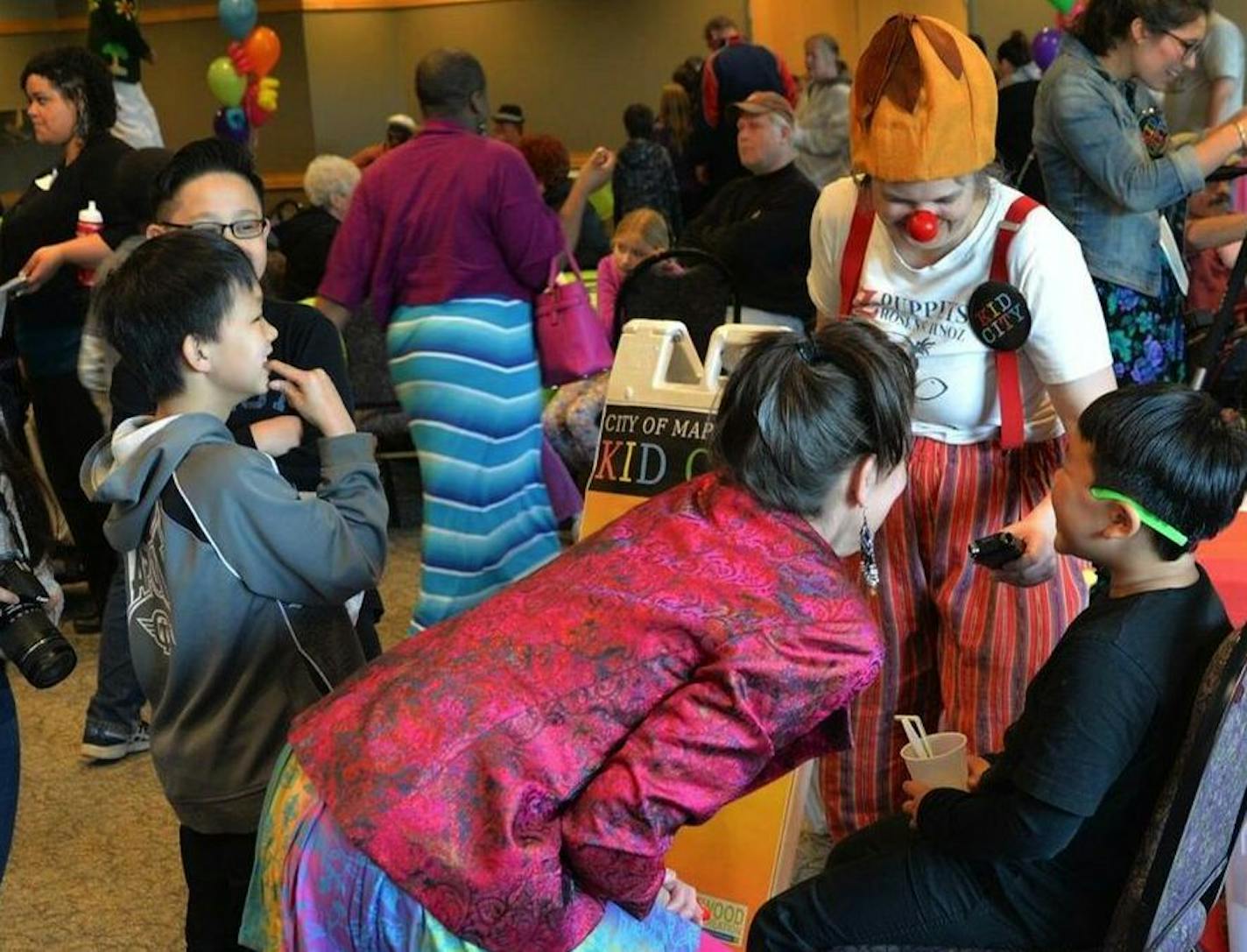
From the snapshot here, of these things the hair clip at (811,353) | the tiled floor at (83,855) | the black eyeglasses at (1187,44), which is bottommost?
the tiled floor at (83,855)

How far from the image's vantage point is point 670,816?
1354 millimetres

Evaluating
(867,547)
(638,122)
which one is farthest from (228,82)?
(867,547)

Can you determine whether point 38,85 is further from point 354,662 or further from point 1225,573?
point 1225,573

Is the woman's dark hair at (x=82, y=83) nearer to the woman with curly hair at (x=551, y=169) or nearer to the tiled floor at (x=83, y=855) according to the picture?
the tiled floor at (x=83, y=855)

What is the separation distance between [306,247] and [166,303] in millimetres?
3762

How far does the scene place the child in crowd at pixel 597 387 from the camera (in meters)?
4.74

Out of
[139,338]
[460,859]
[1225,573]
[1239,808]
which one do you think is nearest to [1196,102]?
[1225,573]

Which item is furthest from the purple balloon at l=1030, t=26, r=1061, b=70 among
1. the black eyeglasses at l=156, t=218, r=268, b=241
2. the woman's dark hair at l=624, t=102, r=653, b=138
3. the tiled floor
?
the black eyeglasses at l=156, t=218, r=268, b=241

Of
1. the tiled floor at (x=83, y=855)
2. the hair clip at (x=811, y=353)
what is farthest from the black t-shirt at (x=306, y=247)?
the hair clip at (x=811, y=353)

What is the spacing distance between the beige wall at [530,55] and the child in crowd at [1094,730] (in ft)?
34.8

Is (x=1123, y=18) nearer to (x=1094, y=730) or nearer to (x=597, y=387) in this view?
(x=1094, y=730)

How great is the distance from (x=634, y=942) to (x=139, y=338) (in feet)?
3.15

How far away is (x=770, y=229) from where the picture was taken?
14.4 ft

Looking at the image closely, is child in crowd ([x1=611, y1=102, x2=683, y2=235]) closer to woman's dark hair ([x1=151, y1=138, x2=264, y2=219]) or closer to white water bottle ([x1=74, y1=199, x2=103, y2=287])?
white water bottle ([x1=74, y1=199, x2=103, y2=287])
